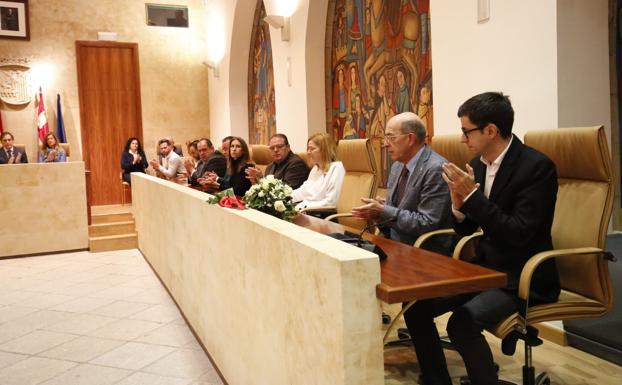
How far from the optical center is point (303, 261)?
1814 mm

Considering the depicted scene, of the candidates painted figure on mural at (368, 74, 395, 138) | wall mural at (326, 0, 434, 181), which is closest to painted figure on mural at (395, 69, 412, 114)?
wall mural at (326, 0, 434, 181)

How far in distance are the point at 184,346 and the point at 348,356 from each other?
7.89 feet

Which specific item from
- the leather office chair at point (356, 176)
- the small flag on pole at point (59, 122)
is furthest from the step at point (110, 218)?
the leather office chair at point (356, 176)

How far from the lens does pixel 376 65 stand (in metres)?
6.22

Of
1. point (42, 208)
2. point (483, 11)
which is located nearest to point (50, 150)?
point (42, 208)

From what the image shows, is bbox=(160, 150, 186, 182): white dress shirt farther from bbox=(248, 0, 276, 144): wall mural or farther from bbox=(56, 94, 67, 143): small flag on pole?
bbox=(56, 94, 67, 143): small flag on pole

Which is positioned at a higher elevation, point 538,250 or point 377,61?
point 377,61

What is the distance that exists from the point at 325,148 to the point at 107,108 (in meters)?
7.78

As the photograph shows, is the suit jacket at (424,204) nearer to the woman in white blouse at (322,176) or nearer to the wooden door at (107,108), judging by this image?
the woman in white blouse at (322,176)

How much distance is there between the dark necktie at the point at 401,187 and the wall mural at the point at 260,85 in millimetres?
6237

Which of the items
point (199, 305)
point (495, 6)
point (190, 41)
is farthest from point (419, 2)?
point (190, 41)

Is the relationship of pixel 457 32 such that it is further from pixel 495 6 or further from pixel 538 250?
pixel 538 250

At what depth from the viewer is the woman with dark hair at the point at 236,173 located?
5871mm

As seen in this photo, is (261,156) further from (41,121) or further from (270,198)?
(41,121)
